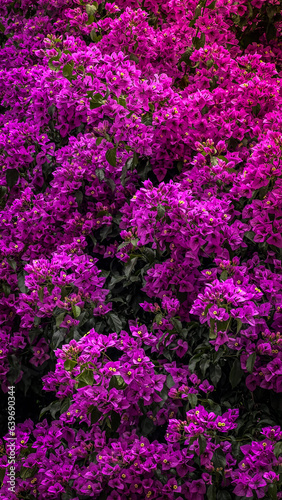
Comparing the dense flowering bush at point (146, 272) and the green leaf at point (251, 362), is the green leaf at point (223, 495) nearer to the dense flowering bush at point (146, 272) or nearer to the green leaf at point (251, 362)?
the dense flowering bush at point (146, 272)

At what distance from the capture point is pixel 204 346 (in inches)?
91.5

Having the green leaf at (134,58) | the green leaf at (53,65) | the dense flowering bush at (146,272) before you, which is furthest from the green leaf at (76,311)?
the green leaf at (134,58)

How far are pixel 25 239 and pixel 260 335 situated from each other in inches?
52.6

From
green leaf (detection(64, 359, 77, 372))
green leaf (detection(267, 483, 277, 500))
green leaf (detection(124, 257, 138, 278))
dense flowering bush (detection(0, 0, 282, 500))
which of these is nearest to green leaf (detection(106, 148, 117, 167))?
dense flowering bush (detection(0, 0, 282, 500))

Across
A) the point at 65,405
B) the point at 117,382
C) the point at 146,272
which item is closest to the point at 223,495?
the point at 117,382

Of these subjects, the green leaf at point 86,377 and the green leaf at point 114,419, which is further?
the green leaf at point 114,419

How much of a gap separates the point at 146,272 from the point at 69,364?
63 cm

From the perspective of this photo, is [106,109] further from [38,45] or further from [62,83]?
[38,45]

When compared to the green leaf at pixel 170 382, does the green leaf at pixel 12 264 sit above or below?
above

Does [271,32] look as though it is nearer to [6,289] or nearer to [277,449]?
[6,289]

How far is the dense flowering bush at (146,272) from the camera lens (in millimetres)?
2188

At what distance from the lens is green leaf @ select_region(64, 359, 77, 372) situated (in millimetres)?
2085

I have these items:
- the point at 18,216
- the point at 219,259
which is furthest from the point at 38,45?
the point at 219,259

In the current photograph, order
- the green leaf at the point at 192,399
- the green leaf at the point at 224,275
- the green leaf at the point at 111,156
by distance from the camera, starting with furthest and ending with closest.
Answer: the green leaf at the point at 111,156 < the green leaf at the point at 224,275 < the green leaf at the point at 192,399
